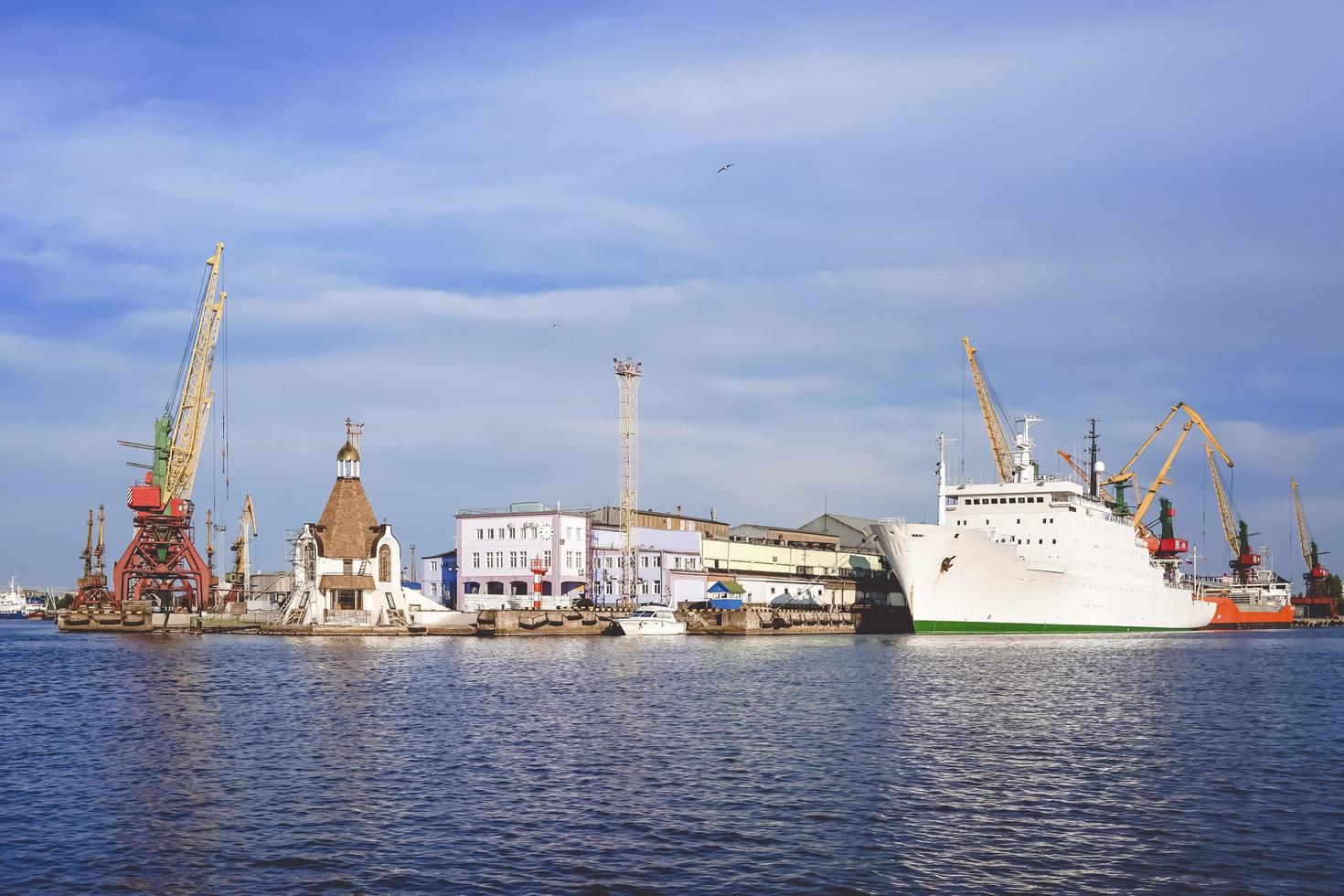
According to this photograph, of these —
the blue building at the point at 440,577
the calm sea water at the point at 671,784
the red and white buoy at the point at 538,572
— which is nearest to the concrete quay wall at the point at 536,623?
the red and white buoy at the point at 538,572

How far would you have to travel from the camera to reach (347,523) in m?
113

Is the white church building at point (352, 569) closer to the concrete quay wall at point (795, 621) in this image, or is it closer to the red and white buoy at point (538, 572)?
the red and white buoy at point (538, 572)

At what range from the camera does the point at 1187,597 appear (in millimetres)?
146750

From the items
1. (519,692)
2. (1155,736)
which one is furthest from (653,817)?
(519,692)

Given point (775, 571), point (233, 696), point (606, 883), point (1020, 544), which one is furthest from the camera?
point (775, 571)

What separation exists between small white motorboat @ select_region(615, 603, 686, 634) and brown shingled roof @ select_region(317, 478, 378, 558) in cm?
2547

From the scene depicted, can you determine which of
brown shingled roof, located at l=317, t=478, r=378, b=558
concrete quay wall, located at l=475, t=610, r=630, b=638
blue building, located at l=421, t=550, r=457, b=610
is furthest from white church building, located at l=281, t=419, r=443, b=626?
blue building, located at l=421, t=550, r=457, b=610

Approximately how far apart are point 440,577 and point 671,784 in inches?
4363

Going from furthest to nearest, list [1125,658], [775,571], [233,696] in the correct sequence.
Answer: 1. [775,571]
2. [1125,658]
3. [233,696]

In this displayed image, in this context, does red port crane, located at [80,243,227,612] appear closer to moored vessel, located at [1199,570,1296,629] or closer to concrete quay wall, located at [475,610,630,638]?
concrete quay wall, located at [475,610,630,638]

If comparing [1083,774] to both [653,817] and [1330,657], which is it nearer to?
[653,817]

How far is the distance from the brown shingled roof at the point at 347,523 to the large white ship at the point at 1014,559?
4836cm

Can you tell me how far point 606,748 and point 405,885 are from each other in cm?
1544

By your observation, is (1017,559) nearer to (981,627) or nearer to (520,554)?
(981,627)
